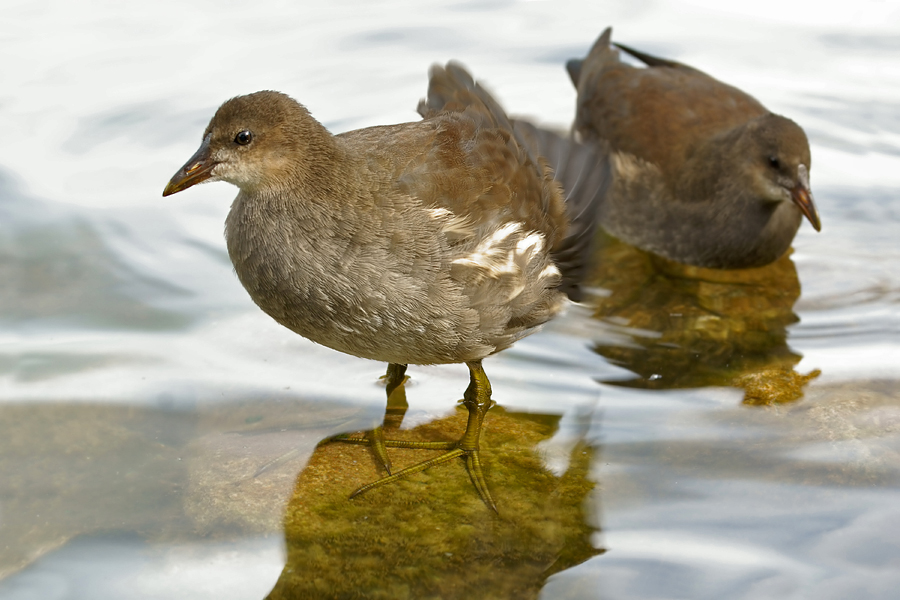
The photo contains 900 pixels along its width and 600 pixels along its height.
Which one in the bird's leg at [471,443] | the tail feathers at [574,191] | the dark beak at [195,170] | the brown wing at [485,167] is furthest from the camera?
the tail feathers at [574,191]

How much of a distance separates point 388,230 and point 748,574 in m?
1.75

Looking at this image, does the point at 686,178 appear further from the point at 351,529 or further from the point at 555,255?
the point at 351,529

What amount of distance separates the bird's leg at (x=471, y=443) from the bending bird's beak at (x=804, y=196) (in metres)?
2.05

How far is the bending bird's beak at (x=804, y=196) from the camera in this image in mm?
5199

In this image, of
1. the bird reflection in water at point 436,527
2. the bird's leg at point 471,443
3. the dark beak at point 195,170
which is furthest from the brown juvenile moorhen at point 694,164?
the dark beak at point 195,170

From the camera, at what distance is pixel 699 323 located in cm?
545

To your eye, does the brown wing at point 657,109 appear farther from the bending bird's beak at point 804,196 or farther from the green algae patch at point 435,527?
the green algae patch at point 435,527

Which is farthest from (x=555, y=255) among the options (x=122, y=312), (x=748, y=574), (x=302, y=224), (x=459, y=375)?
(x=122, y=312)

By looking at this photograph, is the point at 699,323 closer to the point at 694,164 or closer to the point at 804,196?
the point at 804,196

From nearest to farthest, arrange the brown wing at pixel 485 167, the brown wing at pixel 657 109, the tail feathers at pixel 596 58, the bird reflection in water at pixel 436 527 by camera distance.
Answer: the bird reflection in water at pixel 436 527 < the brown wing at pixel 485 167 < the brown wing at pixel 657 109 < the tail feathers at pixel 596 58

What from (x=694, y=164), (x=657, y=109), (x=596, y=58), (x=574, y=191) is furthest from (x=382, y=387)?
(x=596, y=58)

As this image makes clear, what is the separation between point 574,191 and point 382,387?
1.26m

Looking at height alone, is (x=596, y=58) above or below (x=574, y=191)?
above

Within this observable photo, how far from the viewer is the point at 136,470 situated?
4.14 metres
